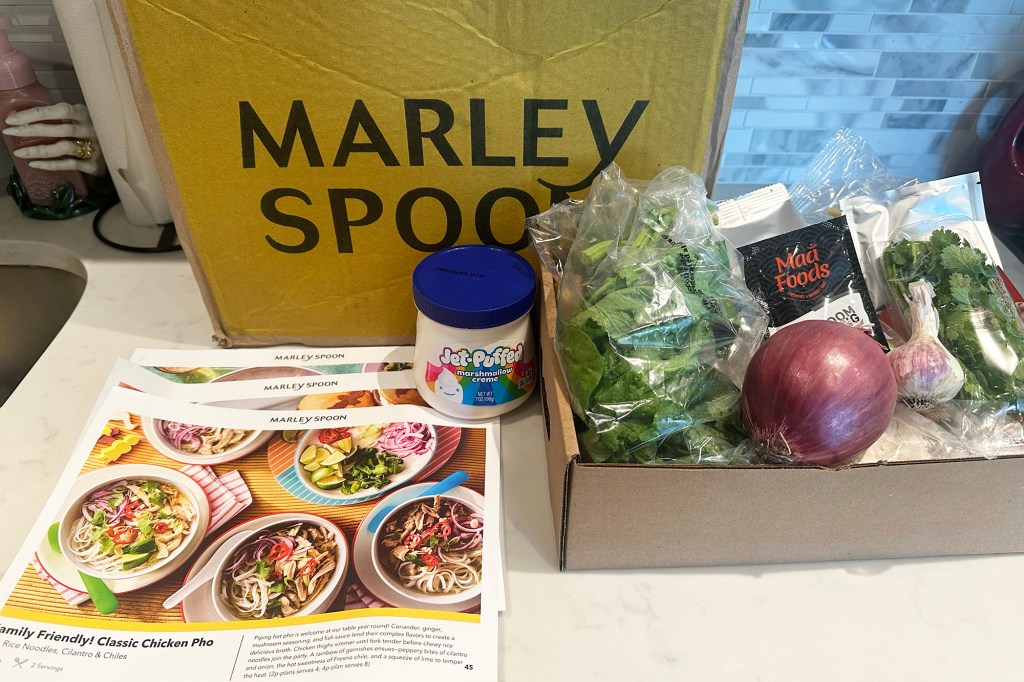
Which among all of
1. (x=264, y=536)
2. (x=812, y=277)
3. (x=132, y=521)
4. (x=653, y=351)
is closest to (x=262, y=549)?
(x=264, y=536)

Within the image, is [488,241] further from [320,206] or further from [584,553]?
[584,553]

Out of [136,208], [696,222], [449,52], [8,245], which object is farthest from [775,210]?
[8,245]

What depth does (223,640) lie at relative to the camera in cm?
51

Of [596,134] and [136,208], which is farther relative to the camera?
[136,208]

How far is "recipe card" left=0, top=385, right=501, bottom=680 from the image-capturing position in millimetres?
506

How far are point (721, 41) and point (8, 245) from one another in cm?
94

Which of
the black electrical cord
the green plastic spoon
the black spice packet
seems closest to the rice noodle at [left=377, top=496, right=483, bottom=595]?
the green plastic spoon

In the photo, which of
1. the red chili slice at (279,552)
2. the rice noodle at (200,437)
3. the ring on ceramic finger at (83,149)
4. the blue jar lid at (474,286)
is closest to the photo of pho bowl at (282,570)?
the red chili slice at (279,552)

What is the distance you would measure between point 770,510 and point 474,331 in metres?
0.30

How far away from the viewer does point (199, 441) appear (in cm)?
67

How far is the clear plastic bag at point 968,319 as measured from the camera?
58 centimetres

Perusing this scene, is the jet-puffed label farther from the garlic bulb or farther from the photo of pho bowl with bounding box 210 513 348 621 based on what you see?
the garlic bulb

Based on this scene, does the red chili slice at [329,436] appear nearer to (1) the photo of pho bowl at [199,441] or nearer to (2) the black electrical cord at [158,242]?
(1) the photo of pho bowl at [199,441]

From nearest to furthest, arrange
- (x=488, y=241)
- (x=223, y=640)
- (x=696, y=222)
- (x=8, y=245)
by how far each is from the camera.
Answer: (x=223, y=640), (x=696, y=222), (x=488, y=241), (x=8, y=245)
